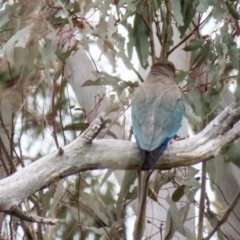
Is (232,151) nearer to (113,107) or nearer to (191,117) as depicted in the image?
(191,117)

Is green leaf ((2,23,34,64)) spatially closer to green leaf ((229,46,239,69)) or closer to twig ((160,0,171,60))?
twig ((160,0,171,60))

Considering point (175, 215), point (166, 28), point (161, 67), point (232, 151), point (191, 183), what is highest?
point (166, 28)

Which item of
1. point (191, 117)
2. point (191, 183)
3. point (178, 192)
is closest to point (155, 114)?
point (191, 117)

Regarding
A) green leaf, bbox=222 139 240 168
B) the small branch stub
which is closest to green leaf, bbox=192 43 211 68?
green leaf, bbox=222 139 240 168

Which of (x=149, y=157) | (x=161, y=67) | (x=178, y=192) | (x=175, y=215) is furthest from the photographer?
(x=178, y=192)

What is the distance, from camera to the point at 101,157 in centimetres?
238

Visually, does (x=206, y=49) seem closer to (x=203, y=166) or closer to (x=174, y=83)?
(x=174, y=83)

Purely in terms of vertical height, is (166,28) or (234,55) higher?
(166,28)

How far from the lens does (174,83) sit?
313 cm

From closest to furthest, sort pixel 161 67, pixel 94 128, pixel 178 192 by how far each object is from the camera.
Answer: pixel 94 128, pixel 161 67, pixel 178 192

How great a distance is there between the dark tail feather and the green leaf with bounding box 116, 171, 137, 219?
61 centimetres

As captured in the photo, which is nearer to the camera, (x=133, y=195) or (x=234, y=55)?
(x=234, y=55)

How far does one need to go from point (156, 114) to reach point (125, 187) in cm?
45

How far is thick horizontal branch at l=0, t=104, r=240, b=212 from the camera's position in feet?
7.25
